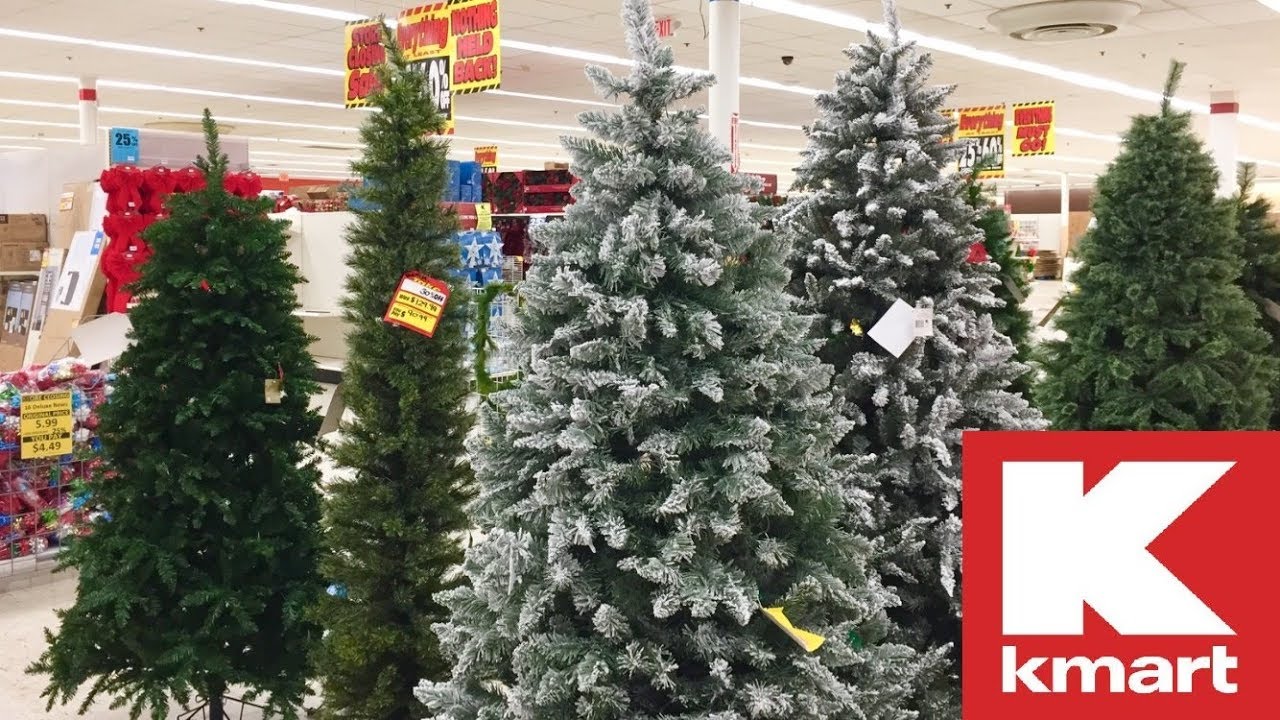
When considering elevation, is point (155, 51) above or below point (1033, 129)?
above

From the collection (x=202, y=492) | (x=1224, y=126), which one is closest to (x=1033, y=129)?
(x=1224, y=126)

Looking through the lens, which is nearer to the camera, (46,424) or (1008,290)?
(1008,290)

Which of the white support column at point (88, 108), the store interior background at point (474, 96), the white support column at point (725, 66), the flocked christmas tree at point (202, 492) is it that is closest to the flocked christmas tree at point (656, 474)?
the flocked christmas tree at point (202, 492)

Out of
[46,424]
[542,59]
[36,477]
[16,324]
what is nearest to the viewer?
[46,424]

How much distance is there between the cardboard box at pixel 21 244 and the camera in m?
8.23

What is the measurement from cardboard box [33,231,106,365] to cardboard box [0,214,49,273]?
167 cm

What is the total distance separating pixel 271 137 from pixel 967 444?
871 inches

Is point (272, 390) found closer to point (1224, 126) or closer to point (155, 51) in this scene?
point (155, 51)

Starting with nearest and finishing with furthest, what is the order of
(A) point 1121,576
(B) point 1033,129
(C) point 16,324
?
1. (A) point 1121,576
2. (C) point 16,324
3. (B) point 1033,129

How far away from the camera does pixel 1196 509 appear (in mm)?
1739

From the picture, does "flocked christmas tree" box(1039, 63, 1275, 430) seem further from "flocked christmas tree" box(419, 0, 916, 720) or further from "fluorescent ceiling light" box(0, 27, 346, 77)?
"fluorescent ceiling light" box(0, 27, 346, 77)

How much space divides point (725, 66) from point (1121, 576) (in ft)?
21.5

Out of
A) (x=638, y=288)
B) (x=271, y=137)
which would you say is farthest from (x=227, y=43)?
(x=638, y=288)

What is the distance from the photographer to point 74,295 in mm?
6555
